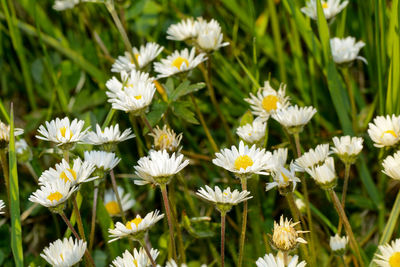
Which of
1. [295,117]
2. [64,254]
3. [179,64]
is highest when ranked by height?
[179,64]

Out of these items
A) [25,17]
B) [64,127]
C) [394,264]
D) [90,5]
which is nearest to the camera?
[394,264]

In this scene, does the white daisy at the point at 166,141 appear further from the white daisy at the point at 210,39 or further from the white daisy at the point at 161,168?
the white daisy at the point at 210,39

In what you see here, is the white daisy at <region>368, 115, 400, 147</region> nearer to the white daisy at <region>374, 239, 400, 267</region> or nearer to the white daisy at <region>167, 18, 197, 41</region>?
the white daisy at <region>374, 239, 400, 267</region>

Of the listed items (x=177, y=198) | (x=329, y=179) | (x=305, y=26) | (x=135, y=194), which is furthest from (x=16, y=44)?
(x=329, y=179)

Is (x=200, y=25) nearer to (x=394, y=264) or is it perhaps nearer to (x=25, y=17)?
(x=394, y=264)

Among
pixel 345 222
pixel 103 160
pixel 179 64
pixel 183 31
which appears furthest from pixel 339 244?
pixel 183 31

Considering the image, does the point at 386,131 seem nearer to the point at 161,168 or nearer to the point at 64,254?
the point at 161,168
